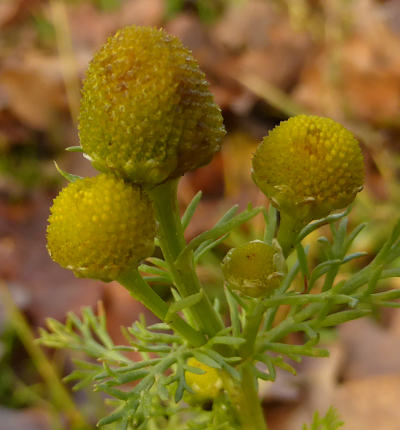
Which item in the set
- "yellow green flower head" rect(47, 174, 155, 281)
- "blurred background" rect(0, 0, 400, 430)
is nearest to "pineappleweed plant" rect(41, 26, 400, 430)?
"yellow green flower head" rect(47, 174, 155, 281)

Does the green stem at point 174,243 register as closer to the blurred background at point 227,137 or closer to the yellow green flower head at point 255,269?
the yellow green flower head at point 255,269

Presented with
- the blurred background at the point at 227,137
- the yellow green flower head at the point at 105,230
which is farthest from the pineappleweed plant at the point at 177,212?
the blurred background at the point at 227,137

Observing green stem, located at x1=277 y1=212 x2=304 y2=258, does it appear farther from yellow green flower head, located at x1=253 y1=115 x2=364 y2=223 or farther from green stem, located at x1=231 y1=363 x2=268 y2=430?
green stem, located at x1=231 y1=363 x2=268 y2=430

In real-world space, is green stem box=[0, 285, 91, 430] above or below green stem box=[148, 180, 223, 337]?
below

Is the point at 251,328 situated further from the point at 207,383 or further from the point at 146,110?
the point at 146,110

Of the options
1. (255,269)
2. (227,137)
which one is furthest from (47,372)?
(227,137)
